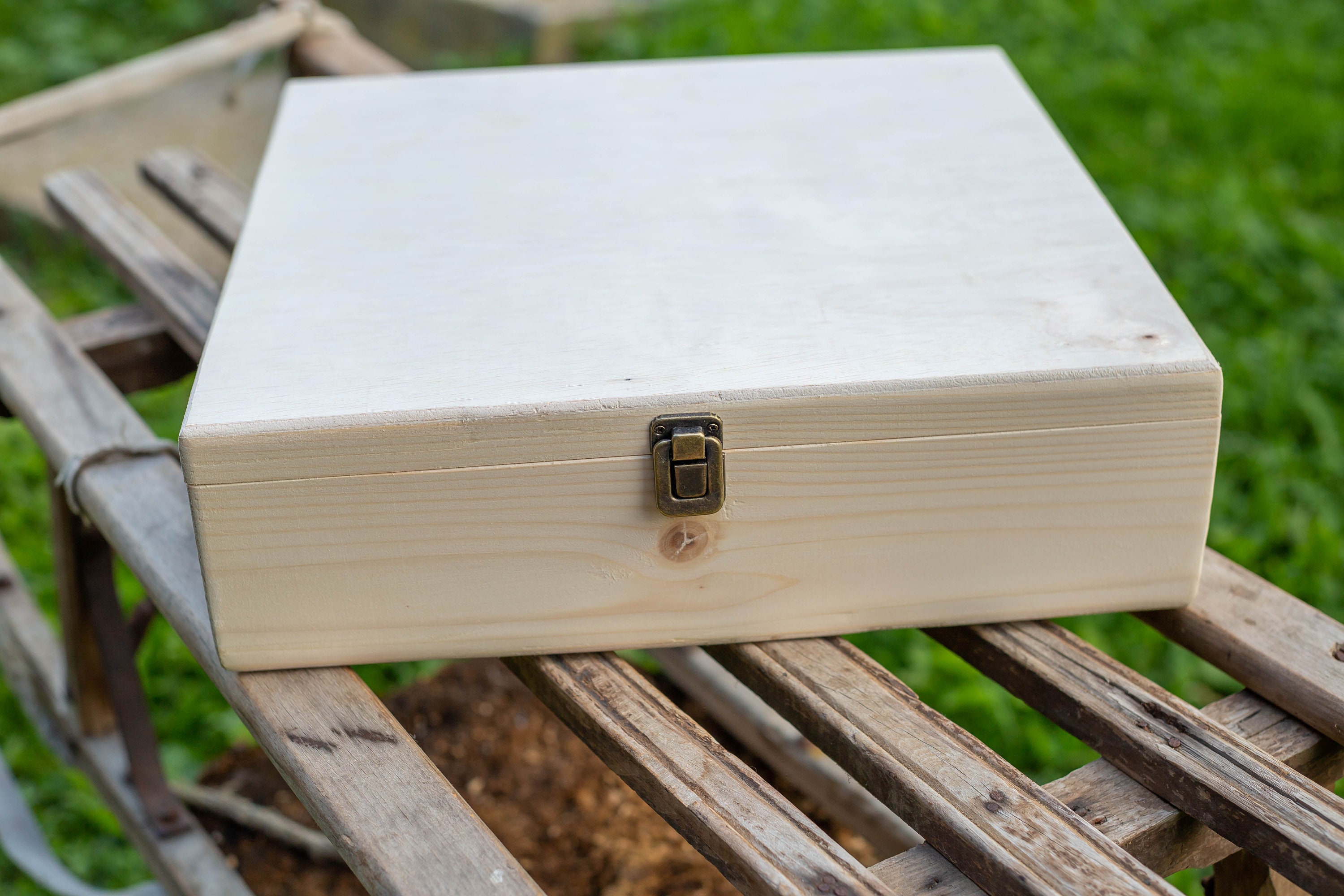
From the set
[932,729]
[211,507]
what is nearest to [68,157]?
[211,507]

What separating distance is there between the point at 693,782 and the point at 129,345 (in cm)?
115

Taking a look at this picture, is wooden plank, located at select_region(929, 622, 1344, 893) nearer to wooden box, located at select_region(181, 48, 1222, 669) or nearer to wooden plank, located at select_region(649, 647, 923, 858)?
wooden box, located at select_region(181, 48, 1222, 669)

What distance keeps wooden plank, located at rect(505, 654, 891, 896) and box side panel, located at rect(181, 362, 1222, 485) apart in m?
0.22

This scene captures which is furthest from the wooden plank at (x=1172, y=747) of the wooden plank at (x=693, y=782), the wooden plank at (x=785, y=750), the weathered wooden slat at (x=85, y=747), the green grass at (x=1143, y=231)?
the weathered wooden slat at (x=85, y=747)

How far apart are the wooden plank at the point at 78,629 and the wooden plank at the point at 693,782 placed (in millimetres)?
875

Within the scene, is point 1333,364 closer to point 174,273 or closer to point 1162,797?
point 1162,797

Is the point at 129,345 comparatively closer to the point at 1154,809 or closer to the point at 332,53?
the point at 332,53

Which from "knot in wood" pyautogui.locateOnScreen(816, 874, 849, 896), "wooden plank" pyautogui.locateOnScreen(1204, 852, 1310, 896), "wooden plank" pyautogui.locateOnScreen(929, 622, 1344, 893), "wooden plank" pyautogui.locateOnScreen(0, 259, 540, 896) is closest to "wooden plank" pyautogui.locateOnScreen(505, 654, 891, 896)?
"knot in wood" pyautogui.locateOnScreen(816, 874, 849, 896)

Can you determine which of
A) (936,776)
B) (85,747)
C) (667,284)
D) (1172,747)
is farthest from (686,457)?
(85,747)

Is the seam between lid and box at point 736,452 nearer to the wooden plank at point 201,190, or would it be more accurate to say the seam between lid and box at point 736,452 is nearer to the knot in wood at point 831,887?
the knot in wood at point 831,887

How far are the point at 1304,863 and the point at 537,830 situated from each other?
1.21m

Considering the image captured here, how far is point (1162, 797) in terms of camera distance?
100 centimetres

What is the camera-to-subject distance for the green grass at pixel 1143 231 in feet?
7.44

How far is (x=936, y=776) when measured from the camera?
37.7 inches
